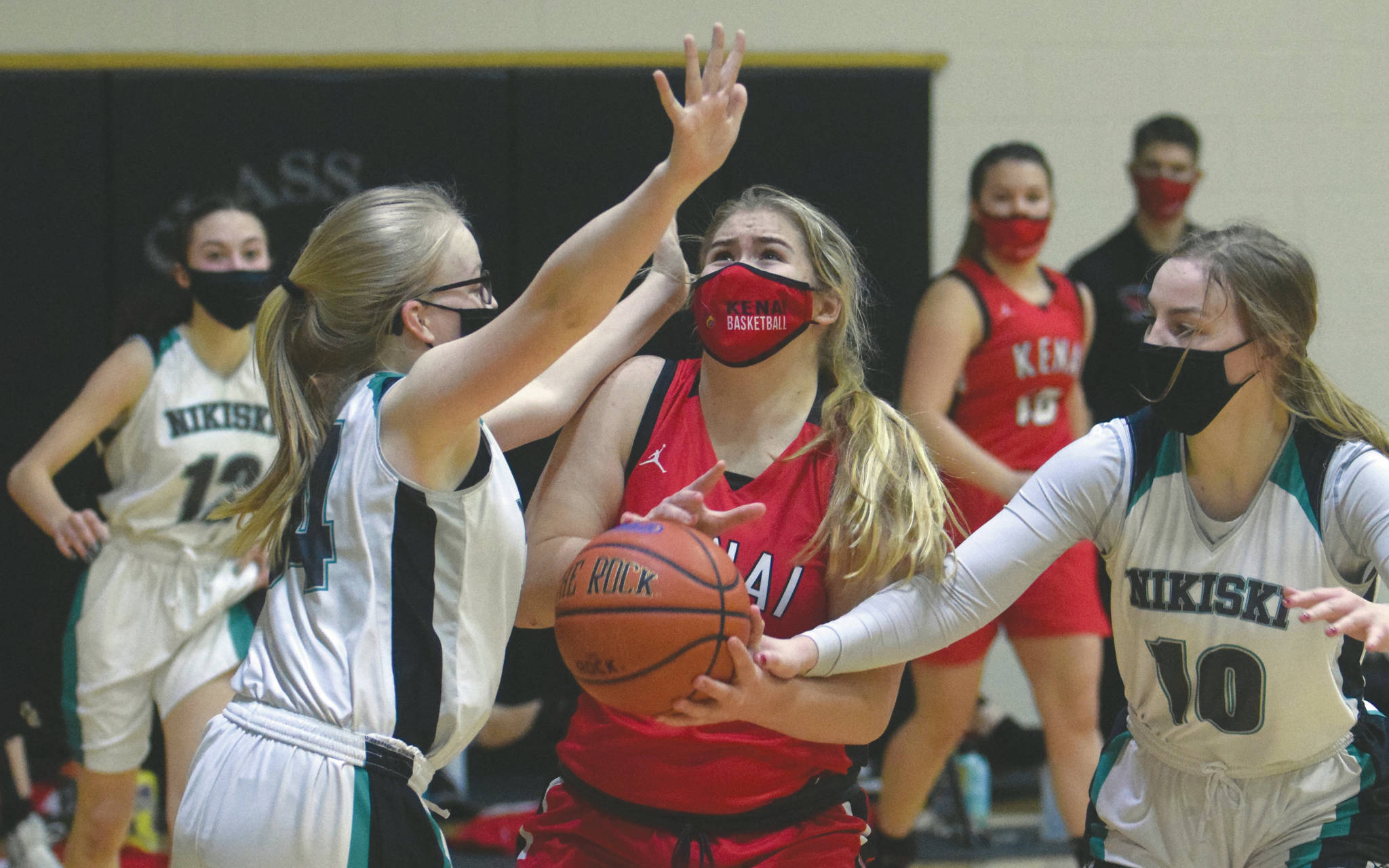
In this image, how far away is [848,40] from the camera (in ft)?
20.4

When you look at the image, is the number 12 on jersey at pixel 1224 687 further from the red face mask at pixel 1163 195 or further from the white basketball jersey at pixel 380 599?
the red face mask at pixel 1163 195

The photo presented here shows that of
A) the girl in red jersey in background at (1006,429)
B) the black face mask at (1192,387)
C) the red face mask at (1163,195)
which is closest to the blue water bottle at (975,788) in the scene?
the girl in red jersey in background at (1006,429)

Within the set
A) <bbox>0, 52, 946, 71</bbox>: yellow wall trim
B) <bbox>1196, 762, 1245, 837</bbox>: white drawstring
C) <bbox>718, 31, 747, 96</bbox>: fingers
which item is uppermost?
<bbox>0, 52, 946, 71</bbox>: yellow wall trim

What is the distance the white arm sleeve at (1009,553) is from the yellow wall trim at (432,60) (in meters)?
3.82

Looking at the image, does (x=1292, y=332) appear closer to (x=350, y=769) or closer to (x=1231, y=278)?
(x=1231, y=278)

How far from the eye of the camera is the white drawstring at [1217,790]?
2340 millimetres

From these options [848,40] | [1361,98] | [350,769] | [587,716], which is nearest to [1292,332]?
[587,716]

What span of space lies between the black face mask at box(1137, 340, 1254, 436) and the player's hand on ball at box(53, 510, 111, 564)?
9.36 ft

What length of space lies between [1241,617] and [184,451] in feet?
9.51

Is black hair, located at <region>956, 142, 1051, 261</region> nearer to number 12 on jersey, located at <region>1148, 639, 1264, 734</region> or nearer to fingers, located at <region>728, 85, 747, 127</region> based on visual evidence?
number 12 on jersey, located at <region>1148, 639, 1264, 734</region>

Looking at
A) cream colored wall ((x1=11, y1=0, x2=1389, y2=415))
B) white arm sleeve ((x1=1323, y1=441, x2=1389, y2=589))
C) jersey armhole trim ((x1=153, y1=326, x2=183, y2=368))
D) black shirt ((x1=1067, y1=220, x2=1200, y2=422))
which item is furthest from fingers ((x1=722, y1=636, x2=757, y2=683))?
cream colored wall ((x1=11, y1=0, x2=1389, y2=415))

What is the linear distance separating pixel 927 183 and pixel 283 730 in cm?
444

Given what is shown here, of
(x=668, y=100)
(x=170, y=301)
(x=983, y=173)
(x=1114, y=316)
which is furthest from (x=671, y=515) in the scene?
(x=1114, y=316)

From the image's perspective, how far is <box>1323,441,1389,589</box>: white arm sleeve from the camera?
221cm
